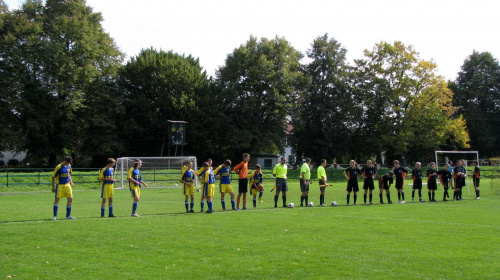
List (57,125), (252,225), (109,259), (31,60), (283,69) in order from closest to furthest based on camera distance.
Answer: (109,259), (252,225), (31,60), (57,125), (283,69)

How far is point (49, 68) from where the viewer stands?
43.5m

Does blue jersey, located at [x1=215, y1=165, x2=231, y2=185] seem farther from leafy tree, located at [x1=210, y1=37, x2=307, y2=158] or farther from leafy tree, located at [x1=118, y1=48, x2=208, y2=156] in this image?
leafy tree, located at [x1=210, y1=37, x2=307, y2=158]

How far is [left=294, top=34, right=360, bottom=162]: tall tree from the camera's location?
59.2 metres

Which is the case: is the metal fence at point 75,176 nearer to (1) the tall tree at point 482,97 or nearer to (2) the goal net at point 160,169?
(2) the goal net at point 160,169

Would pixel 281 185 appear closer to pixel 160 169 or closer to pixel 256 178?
pixel 256 178

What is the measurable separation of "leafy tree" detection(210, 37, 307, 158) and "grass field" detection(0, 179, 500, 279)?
3884cm

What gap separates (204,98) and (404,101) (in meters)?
26.4

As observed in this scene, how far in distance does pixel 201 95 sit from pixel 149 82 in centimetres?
644

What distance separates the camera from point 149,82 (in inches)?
2003

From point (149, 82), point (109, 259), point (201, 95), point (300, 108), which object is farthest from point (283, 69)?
point (109, 259)

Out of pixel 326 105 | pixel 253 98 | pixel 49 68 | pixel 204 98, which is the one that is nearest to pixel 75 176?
pixel 49 68

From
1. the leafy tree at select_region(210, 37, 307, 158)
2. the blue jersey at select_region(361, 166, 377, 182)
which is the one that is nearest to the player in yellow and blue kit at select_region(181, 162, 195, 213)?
the blue jersey at select_region(361, 166, 377, 182)

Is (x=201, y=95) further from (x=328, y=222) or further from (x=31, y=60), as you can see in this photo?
(x=328, y=222)

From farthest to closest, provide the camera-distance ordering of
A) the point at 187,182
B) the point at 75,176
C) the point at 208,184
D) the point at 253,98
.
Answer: the point at 253,98 → the point at 75,176 → the point at 187,182 → the point at 208,184
